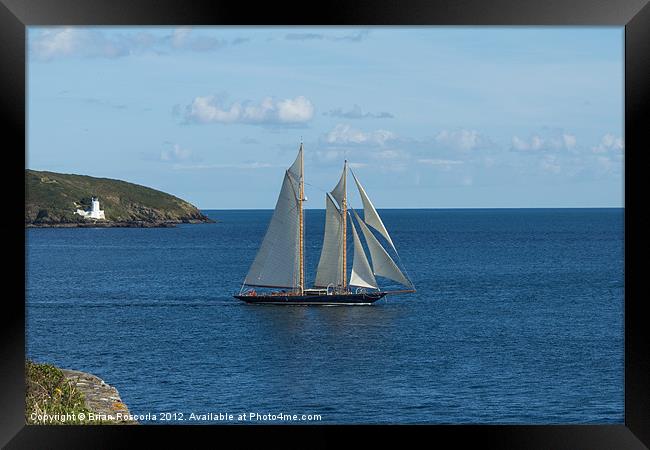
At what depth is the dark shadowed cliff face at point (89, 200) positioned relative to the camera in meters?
94.0

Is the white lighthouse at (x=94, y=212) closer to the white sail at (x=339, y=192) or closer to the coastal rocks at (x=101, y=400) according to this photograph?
the white sail at (x=339, y=192)

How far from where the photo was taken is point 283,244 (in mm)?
34188

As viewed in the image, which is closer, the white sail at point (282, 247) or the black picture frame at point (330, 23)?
the black picture frame at point (330, 23)

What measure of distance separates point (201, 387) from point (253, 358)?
11.8 feet

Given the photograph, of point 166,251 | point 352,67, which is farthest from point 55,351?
point 352,67

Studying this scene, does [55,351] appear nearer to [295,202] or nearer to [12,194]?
[295,202]

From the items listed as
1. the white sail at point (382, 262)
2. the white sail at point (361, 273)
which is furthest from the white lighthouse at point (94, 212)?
the white sail at point (382, 262)

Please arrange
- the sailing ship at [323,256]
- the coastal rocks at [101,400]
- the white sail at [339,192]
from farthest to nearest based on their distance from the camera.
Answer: the white sail at [339,192]
the sailing ship at [323,256]
the coastal rocks at [101,400]

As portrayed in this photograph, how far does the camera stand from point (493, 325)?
33.8m

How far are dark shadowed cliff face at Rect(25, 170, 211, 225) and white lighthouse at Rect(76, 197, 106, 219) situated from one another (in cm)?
46

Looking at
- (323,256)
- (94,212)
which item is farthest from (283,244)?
(94,212)

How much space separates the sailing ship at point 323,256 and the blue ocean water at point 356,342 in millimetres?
767

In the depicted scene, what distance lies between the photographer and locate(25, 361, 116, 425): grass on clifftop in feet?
29.0

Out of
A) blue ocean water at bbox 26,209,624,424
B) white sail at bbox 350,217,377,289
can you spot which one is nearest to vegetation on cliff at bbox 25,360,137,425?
blue ocean water at bbox 26,209,624,424
